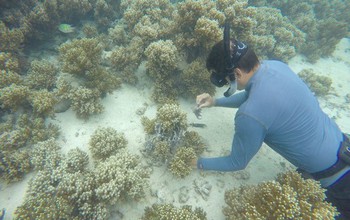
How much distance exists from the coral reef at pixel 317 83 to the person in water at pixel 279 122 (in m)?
5.02

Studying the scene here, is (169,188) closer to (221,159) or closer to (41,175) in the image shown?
(221,159)

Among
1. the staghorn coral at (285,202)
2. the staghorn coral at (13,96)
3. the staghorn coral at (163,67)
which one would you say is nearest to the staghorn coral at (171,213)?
the staghorn coral at (285,202)

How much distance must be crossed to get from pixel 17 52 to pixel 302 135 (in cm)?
717

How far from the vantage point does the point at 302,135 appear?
335 cm

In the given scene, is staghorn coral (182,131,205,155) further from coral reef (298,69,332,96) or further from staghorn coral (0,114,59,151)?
coral reef (298,69,332,96)

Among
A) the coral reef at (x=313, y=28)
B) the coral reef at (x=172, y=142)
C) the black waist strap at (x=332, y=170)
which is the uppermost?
the black waist strap at (x=332, y=170)

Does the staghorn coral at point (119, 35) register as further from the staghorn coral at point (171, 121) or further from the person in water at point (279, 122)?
the person in water at point (279, 122)

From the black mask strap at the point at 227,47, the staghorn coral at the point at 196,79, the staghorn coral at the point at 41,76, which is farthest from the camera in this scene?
the staghorn coral at the point at 196,79

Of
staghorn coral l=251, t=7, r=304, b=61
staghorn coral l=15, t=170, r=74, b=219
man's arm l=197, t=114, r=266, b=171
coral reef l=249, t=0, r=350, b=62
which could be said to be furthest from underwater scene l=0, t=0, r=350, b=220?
coral reef l=249, t=0, r=350, b=62

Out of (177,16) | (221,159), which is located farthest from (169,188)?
(177,16)

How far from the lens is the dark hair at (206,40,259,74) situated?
306 cm

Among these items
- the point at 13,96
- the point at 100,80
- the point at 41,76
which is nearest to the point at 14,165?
the point at 13,96

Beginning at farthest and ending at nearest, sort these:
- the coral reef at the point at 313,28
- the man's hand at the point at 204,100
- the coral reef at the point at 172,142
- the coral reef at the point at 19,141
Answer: the coral reef at the point at 313,28
the man's hand at the point at 204,100
the coral reef at the point at 172,142
the coral reef at the point at 19,141

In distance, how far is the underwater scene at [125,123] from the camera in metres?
3.65
